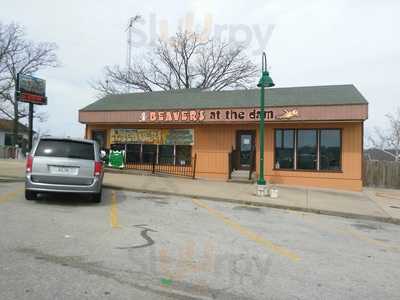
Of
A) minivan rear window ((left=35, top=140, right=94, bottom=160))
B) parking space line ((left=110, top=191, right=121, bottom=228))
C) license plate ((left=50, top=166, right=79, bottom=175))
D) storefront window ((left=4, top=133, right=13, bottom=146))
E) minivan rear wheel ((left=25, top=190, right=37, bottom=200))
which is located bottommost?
parking space line ((left=110, top=191, right=121, bottom=228))

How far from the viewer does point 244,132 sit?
63.2ft

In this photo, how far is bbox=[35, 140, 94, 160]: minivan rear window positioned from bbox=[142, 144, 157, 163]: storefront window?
33.9 ft

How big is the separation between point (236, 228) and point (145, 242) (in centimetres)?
241

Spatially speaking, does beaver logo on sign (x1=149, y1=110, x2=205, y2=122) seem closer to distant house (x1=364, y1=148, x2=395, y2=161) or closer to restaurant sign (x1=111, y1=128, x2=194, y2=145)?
restaurant sign (x1=111, y1=128, x2=194, y2=145)

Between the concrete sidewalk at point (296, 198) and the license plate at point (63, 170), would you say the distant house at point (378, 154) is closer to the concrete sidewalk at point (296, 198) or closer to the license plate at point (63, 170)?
the concrete sidewalk at point (296, 198)

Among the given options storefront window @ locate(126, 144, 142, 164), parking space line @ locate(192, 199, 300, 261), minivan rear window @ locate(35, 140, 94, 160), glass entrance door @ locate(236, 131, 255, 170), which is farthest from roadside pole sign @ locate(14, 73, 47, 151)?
parking space line @ locate(192, 199, 300, 261)

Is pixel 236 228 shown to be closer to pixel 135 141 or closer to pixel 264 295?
pixel 264 295

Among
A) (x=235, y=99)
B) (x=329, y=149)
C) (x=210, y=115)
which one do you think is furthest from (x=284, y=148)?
(x=235, y=99)

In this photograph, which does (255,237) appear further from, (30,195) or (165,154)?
(165,154)

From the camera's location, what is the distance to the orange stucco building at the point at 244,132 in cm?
1712

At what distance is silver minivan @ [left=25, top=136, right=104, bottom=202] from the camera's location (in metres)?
9.79

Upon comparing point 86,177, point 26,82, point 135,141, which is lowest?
point 86,177

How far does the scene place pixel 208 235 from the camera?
24.9ft

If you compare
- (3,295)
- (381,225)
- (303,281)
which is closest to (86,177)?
(3,295)
